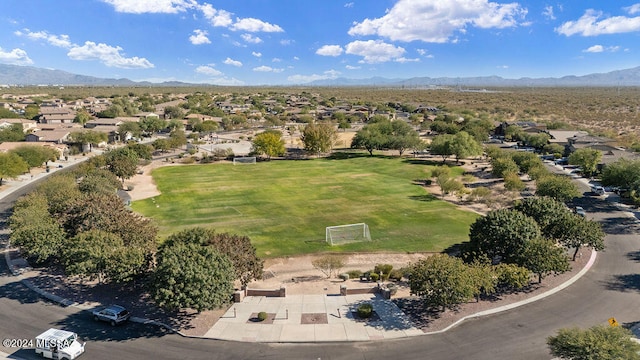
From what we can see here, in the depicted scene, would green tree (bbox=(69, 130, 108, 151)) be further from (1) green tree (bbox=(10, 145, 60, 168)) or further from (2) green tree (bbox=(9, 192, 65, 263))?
(2) green tree (bbox=(9, 192, 65, 263))

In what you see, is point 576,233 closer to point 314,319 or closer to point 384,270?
point 384,270

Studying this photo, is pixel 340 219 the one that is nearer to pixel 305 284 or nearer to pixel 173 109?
pixel 305 284

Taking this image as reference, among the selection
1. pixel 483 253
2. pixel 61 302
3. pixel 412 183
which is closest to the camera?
pixel 61 302

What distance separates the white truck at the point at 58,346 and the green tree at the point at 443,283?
25608 millimetres

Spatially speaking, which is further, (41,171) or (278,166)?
(278,166)

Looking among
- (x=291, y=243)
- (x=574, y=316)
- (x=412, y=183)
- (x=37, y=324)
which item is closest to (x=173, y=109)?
(x=412, y=183)

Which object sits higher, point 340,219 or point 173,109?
point 173,109

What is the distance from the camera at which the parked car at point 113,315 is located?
33281 millimetres

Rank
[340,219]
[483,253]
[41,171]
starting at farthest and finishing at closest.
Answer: [41,171] → [340,219] → [483,253]

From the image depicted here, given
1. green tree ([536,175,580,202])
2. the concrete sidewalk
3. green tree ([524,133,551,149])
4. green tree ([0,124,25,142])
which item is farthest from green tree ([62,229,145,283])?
green tree ([524,133,551,149])

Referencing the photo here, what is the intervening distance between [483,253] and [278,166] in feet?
220

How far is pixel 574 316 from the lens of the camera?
35.1 metres

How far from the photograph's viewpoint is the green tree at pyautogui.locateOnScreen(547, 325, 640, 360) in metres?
24.8

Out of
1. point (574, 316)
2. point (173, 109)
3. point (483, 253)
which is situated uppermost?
point (173, 109)
